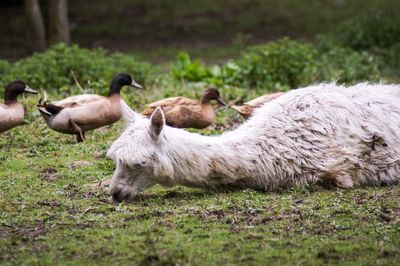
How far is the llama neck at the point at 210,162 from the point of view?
23.2 ft

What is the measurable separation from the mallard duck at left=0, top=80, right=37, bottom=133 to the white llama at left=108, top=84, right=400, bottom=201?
2.95 m

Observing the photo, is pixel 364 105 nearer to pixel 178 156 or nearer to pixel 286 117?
pixel 286 117

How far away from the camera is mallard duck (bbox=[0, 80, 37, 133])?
9.62 m

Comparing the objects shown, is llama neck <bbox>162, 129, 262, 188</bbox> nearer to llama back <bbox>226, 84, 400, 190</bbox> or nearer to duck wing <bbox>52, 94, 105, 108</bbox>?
llama back <bbox>226, 84, 400, 190</bbox>

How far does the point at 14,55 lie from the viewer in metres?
18.6

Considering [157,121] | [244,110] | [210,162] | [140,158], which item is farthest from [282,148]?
[244,110]

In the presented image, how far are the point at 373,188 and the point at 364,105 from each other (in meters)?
0.86

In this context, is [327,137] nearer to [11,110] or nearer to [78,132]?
[78,132]

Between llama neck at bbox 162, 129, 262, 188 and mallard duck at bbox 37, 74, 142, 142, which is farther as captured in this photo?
mallard duck at bbox 37, 74, 142, 142

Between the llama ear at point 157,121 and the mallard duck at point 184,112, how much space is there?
2.39 m

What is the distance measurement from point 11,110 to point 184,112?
2054 millimetres

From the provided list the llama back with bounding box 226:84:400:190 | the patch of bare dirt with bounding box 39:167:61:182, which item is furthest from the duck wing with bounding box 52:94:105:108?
the llama back with bounding box 226:84:400:190

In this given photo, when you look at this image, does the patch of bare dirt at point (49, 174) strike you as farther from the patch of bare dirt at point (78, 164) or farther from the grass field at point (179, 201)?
the patch of bare dirt at point (78, 164)

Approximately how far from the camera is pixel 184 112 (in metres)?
9.76
